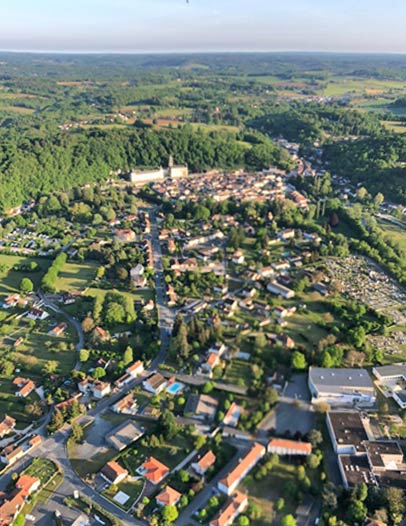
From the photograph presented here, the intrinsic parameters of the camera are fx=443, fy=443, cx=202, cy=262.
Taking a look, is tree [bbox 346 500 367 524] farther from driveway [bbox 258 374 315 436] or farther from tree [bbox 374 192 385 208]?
tree [bbox 374 192 385 208]

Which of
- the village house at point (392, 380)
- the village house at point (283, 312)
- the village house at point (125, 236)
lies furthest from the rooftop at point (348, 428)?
the village house at point (125, 236)

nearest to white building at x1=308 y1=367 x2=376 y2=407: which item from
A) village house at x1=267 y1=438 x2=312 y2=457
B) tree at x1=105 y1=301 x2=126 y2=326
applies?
village house at x1=267 y1=438 x2=312 y2=457

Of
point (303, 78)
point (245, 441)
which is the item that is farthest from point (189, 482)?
point (303, 78)

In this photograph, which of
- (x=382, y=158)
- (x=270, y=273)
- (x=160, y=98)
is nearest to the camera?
(x=270, y=273)

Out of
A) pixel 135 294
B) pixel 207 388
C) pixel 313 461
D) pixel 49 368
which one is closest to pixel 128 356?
pixel 49 368

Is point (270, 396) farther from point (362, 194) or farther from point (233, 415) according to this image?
point (362, 194)

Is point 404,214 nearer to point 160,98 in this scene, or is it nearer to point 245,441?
point 245,441
